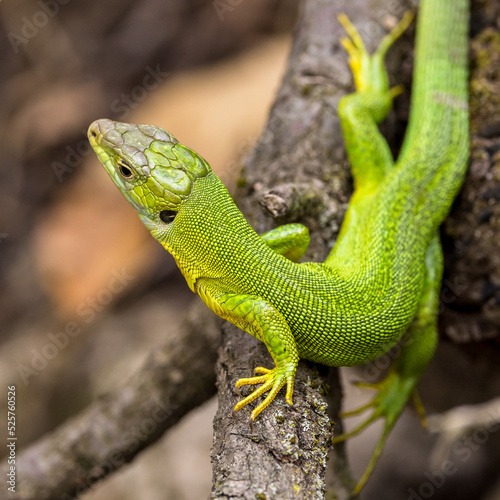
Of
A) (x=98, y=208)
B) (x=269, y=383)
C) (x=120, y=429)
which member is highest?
(x=269, y=383)

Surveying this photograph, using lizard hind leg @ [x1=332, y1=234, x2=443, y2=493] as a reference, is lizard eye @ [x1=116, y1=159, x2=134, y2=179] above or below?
above

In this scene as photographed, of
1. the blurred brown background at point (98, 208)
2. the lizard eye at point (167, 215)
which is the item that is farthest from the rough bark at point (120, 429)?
the blurred brown background at point (98, 208)

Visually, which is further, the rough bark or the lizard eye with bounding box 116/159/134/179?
the rough bark

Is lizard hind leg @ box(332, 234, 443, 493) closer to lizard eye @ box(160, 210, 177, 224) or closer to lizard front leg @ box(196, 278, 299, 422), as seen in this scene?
lizard front leg @ box(196, 278, 299, 422)

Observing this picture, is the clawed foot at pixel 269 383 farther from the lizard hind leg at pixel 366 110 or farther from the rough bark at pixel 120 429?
the lizard hind leg at pixel 366 110

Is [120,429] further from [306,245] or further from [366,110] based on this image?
[366,110]

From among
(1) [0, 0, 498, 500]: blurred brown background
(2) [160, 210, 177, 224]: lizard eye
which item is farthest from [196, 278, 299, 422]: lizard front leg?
(1) [0, 0, 498, 500]: blurred brown background

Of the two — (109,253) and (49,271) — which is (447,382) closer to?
(109,253)

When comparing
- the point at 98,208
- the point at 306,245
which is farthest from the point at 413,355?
the point at 98,208
